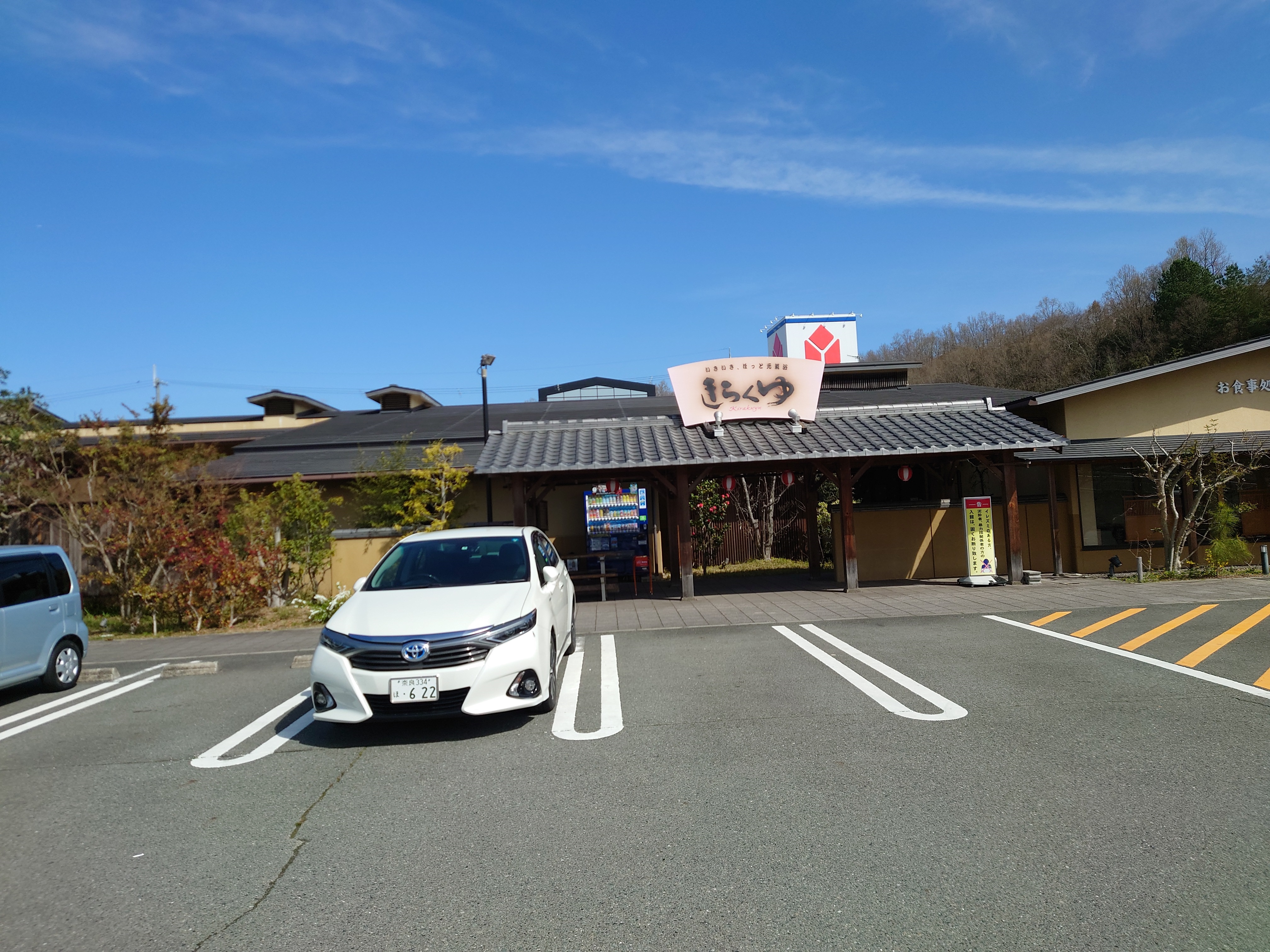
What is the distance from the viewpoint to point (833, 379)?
926 inches

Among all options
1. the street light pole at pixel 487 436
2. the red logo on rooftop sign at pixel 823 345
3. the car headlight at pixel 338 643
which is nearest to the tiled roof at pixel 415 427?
the street light pole at pixel 487 436

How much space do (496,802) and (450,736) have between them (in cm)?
148

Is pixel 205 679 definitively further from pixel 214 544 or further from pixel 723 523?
pixel 723 523

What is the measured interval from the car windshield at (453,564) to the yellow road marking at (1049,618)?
6.61 meters

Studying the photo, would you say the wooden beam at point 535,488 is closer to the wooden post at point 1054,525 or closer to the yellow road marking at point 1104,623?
the yellow road marking at point 1104,623

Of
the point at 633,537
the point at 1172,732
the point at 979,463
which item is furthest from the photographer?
the point at 633,537

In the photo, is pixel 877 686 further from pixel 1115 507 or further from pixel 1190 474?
pixel 1115 507

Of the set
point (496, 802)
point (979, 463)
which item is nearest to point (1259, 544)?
point (979, 463)

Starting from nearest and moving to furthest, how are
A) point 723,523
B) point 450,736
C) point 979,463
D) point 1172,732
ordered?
point 1172,732 → point 450,736 → point 979,463 → point 723,523

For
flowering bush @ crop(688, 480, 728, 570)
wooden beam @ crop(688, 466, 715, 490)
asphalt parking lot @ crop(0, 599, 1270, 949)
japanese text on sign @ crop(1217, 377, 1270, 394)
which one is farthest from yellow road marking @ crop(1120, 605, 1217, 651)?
flowering bush @ crop(688, 480, 728, 570)

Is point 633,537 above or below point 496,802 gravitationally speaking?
above

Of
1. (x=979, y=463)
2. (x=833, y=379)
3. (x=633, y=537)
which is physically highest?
→ (x=833, y=379)

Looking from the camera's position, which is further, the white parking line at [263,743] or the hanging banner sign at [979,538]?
the hanging banner sign at [979,538]

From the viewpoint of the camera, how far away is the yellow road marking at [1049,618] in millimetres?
9906
